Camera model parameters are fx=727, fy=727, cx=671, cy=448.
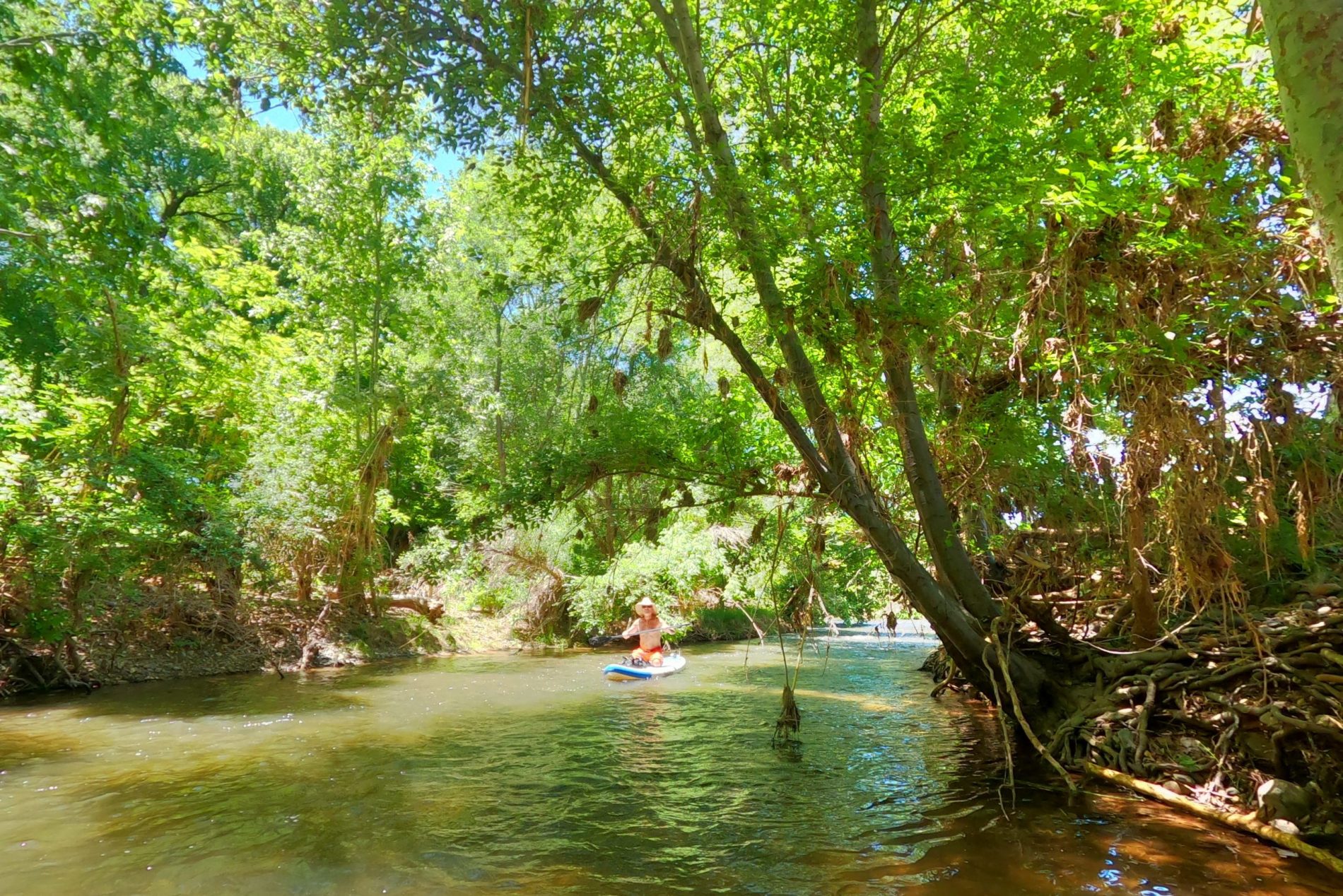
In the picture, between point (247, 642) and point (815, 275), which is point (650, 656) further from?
point (815, 275)

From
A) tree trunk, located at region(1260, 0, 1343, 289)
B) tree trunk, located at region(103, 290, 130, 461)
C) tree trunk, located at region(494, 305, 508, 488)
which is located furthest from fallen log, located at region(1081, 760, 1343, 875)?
tree trunk, located at region(494, 305, 508, 488)

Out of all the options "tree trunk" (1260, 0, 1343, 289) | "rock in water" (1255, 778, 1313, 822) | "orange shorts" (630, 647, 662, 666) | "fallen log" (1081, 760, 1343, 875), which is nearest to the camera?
"tree trunk" (1260, 0, 1343, 289)

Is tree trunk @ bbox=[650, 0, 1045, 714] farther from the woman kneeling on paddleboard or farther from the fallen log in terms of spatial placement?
the woman kneeling on paddleboard

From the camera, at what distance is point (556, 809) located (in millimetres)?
6031

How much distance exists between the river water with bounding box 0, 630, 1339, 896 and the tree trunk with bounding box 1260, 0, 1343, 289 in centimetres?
405

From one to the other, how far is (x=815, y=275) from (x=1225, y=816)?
5.26 metres

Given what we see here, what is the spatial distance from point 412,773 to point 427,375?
689 inches

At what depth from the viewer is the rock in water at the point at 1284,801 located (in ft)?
16.3

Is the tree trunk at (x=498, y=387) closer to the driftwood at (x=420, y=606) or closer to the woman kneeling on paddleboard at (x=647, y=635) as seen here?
the driftwood at (x=420, y=606)

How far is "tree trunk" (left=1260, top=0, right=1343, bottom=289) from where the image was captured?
81.1 inches

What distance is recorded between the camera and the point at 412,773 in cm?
709

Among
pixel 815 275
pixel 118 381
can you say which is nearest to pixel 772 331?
pixel 815 275

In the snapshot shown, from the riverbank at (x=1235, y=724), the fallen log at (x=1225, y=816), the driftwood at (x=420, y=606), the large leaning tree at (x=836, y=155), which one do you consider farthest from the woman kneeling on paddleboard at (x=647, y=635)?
the fallen log at (x=1225, y=816)

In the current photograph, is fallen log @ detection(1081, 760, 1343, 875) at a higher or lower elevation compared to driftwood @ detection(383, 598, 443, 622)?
lower
